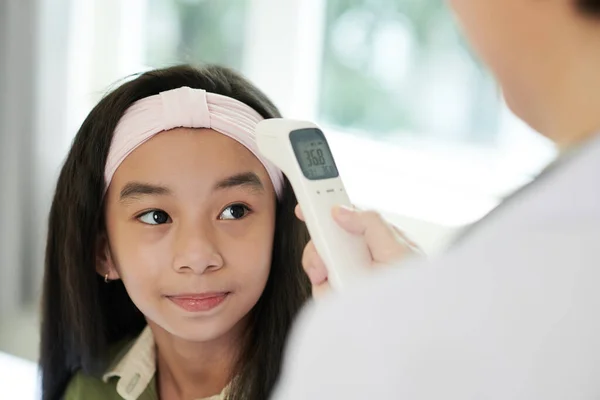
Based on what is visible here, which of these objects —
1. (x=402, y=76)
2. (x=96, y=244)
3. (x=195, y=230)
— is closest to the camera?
(x=195, y=230)

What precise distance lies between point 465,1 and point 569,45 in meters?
0.07

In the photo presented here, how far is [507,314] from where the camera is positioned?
39cm

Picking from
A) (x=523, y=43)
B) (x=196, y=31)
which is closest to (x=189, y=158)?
(x=523, y=43)

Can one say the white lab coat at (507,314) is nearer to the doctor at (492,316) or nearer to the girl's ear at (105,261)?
the doctor at (492,316)

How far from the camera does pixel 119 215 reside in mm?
1111

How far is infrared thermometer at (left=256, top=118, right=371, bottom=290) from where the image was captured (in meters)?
0.71

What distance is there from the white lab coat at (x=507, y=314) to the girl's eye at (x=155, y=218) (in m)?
0.70

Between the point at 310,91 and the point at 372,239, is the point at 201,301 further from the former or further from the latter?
the point at 310,91

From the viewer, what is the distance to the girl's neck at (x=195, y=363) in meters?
1.16

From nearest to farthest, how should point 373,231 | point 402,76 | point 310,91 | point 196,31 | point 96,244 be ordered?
point 373,231 → point 96,244 → point 402,76 → point 310,91 → point 196,31

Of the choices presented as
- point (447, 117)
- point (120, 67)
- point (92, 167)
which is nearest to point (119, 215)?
point (92, 167)

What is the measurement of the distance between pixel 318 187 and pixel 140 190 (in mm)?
375

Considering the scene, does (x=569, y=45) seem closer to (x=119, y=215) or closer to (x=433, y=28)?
(x=119, y=215)

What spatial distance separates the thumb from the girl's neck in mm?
465
